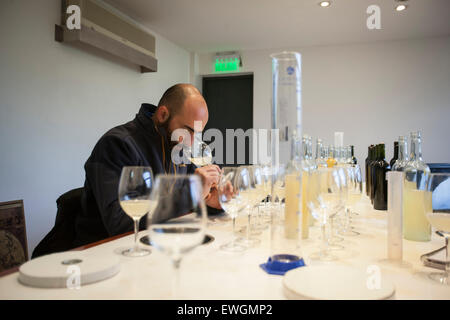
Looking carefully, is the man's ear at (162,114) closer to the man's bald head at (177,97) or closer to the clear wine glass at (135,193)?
the man's bald head at (177,97)

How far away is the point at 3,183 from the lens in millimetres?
2564

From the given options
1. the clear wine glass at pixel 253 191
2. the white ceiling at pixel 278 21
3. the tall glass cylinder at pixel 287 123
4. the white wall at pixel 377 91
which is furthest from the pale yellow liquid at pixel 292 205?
the white wall at pixel 377 91

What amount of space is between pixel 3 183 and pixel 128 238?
6.57 ft

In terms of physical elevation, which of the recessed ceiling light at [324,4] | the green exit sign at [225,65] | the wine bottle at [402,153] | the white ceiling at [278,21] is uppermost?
the white ceiling at [278,21]

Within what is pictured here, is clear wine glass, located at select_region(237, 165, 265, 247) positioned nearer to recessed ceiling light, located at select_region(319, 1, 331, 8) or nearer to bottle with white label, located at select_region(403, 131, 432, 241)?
bottle with white label, located at select_region(403, 131, 432, 241)

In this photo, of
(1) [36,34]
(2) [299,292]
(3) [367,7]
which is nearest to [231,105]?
(3) [367,7]

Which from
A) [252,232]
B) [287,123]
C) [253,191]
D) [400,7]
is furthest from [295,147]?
[400,7]

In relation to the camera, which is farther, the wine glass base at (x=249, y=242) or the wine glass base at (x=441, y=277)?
the wine glass base at (x=249, y=242)

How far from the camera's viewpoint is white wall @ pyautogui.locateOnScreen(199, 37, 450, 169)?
475 centimetres

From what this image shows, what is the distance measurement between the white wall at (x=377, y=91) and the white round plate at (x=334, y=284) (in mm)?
4620

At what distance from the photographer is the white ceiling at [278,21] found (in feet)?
12.0

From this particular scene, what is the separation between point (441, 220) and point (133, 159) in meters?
1.13

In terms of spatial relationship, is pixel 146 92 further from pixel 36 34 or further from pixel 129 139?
pixel 129 139

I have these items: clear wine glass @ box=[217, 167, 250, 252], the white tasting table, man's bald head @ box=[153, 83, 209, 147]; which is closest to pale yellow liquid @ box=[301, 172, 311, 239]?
the white tasting table
